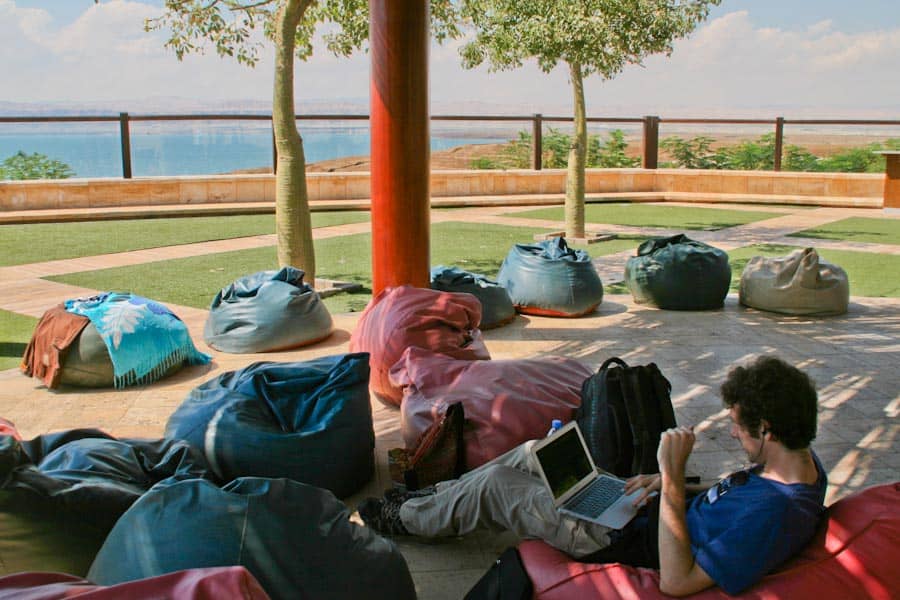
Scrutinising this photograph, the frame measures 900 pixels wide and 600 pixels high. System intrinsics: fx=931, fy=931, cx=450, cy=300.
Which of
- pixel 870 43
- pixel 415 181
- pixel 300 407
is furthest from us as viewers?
pixel 870 43

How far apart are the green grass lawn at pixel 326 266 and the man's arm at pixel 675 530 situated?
595 cm

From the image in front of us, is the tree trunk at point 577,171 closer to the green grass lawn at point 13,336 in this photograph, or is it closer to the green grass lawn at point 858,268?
the green grass lawn at point 858,268

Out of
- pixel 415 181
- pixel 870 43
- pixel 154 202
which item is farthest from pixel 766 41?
pixel 415 181

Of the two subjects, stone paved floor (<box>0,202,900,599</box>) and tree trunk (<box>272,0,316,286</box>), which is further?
tree trunk (<box>272,0,316,286</box>)

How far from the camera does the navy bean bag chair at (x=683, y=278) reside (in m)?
8.07

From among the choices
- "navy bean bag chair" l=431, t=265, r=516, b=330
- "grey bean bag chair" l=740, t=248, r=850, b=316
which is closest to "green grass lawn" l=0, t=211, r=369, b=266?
"navy bean bag chair" l=431, t=265, r=516, b=330

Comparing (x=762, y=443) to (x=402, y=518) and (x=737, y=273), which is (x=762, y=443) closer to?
(x=402, y=518)

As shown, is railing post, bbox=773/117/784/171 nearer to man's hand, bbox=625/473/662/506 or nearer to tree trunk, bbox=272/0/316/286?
tree trunk, bbox=272/0/316/286

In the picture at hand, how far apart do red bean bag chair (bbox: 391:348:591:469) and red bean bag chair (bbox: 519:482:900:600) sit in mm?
1450

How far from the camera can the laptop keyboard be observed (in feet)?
10.5

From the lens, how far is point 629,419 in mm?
3846

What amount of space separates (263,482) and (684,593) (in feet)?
4.07

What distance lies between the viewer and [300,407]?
4.24 metres

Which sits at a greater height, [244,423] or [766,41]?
[766,41]
